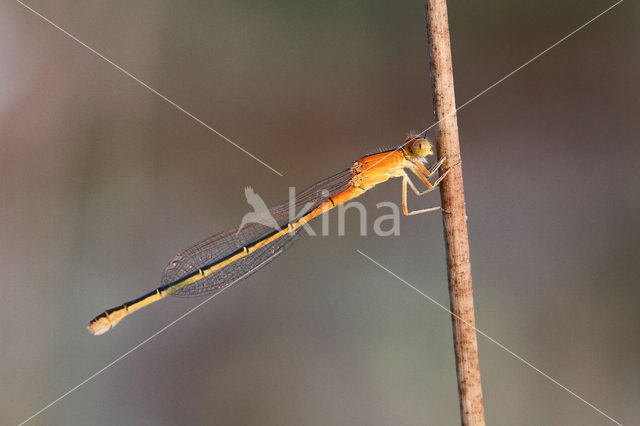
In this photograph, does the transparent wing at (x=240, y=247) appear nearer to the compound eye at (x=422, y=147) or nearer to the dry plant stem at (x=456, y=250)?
the compound eye at (x=422, y=147)

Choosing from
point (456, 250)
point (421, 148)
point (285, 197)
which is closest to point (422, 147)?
point (421, 148)

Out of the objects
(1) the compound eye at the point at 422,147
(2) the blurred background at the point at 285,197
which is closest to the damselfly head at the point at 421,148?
(1) the compound eye at the point at 422,147

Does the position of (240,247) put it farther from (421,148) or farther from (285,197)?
(421,148)

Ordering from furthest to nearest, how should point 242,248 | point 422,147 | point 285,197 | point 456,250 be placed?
point 285,197, point 242,248, point 422,147, point 456,250

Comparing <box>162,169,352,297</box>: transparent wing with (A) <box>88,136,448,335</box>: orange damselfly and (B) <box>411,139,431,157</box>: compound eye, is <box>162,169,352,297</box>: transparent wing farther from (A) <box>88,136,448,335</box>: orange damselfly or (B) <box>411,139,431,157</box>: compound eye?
(B) <box>411,139,431,157</box>: compound eye

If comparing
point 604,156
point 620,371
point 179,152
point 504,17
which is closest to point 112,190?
point 179,152

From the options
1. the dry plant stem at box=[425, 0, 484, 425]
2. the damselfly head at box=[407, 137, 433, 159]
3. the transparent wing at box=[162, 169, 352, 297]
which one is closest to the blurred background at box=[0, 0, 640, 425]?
the transparent wing at box=[162, 169, 352, 297]

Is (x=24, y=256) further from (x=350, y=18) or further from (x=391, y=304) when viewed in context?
(x=350, y=18)
